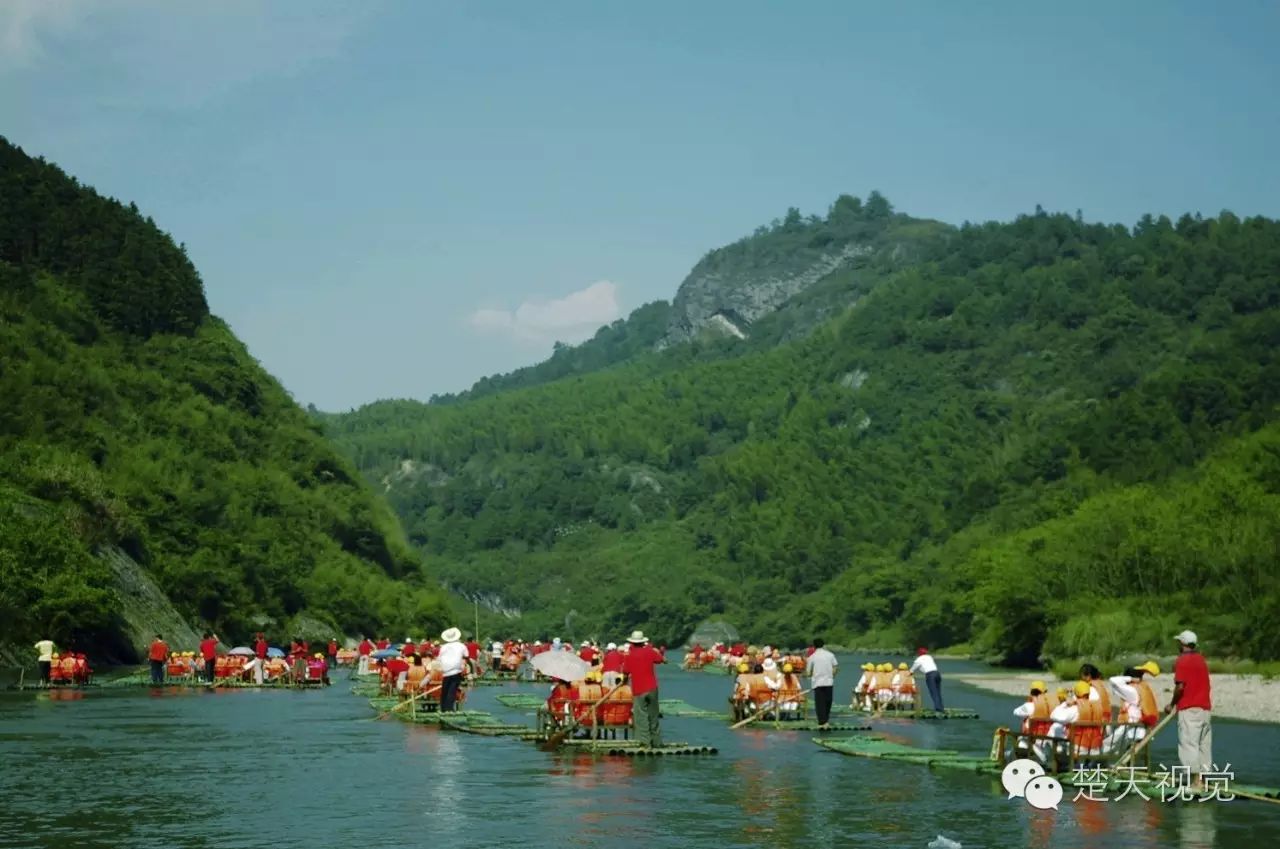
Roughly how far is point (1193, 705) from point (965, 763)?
21.0 ft

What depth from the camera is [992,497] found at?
187500 millimetres

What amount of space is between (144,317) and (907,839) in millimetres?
116155

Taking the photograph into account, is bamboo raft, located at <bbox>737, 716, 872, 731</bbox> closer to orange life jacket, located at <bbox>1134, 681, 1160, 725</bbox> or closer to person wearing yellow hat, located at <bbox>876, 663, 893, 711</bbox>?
person wearing yellow hat, located at <bbox>876, 663, 893, 711</bbox>

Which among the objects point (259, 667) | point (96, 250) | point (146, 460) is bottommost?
point (259, 667)

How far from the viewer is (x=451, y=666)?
150 feet

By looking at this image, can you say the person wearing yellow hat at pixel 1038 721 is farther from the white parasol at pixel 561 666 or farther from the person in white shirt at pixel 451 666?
the person in white shirt at pixel 451 666

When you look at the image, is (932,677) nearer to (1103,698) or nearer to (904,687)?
(904,687)

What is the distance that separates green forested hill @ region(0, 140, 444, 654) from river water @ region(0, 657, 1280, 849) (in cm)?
3580

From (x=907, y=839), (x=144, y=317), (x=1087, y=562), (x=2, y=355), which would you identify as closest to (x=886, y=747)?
(x=907, y=839)

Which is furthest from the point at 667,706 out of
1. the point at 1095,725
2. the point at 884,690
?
the point at 1095,725

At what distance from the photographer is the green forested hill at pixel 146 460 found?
79438mm

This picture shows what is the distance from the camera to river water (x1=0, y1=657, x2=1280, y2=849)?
2350 centimetres

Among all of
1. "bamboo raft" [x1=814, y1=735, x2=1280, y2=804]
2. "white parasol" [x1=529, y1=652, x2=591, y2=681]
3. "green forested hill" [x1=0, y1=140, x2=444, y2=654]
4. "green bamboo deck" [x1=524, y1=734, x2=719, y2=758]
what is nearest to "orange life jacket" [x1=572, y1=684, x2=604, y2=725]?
"green bamboo deck" [x1=524, y1=734, x2=719, y2=758]

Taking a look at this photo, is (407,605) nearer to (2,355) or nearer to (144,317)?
(144,317)
